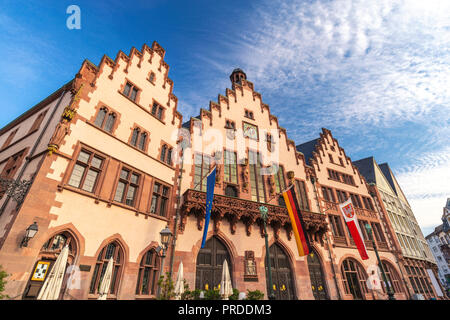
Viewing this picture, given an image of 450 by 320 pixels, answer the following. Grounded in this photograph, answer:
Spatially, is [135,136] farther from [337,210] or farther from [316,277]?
[337,210]

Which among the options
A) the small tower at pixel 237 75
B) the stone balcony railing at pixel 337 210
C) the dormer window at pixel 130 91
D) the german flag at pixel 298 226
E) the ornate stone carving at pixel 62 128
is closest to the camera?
the ornate stone carving at pixel 62 128

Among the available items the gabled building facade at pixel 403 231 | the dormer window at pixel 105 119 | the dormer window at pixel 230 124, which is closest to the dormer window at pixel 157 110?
the dormer window at pixel 105 119

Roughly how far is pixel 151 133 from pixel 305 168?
670 inches

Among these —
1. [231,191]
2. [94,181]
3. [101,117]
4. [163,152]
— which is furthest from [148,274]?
[101,117]

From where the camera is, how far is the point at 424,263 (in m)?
30.7

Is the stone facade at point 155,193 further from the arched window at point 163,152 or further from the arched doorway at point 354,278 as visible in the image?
the arched window at point 163,152

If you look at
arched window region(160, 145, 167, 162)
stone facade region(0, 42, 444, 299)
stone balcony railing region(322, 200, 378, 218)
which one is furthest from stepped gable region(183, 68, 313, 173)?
stone balcony railing region(322, 200, 378, 218)

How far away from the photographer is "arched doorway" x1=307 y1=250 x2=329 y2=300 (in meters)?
19.5

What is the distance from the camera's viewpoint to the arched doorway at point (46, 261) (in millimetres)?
9607

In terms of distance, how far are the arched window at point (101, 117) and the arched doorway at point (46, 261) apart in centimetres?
667

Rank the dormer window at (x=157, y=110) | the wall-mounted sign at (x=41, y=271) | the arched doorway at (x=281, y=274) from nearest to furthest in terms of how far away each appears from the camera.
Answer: the wall-mounted sign at (x=41, y=271), the arched doorway at (x=281, y=274), the dormer window at (x=157, y=110)
